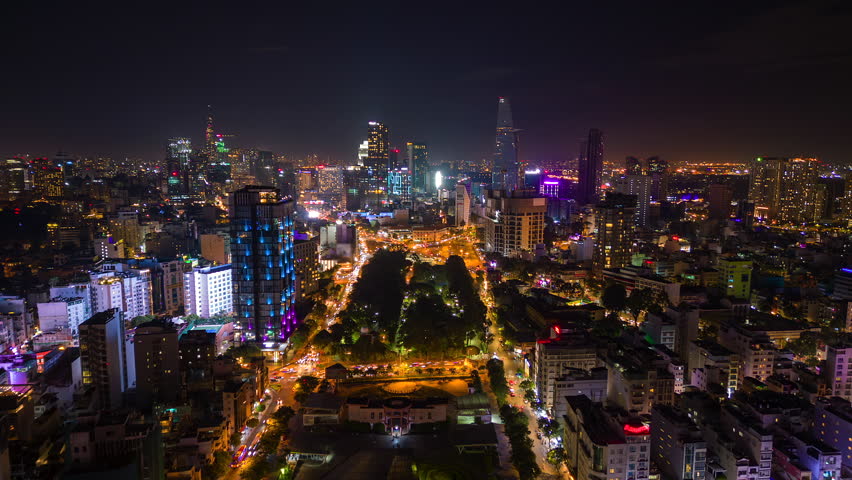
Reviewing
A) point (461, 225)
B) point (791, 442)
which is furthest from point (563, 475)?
point (461, 225)

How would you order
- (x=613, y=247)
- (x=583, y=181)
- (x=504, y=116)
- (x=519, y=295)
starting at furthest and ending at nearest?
(x=583, y=181) < (x=504, y=116) < (x=613, y=247) < (x=519, y=295)

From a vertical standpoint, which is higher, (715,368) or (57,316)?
(57,316)

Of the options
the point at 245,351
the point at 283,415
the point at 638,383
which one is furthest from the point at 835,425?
the point at 245,351

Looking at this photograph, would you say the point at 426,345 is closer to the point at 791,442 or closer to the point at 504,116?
the point at 791,442

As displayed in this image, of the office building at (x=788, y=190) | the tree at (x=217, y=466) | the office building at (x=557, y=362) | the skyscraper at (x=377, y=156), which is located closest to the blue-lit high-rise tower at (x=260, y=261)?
the tree at (x=217, y=466)

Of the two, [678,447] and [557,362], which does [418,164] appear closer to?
[557,362]

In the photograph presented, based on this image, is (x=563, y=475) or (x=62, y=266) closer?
(x=563, y=475)

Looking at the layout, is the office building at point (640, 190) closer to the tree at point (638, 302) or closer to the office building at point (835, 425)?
the tree at point (638, 302)
